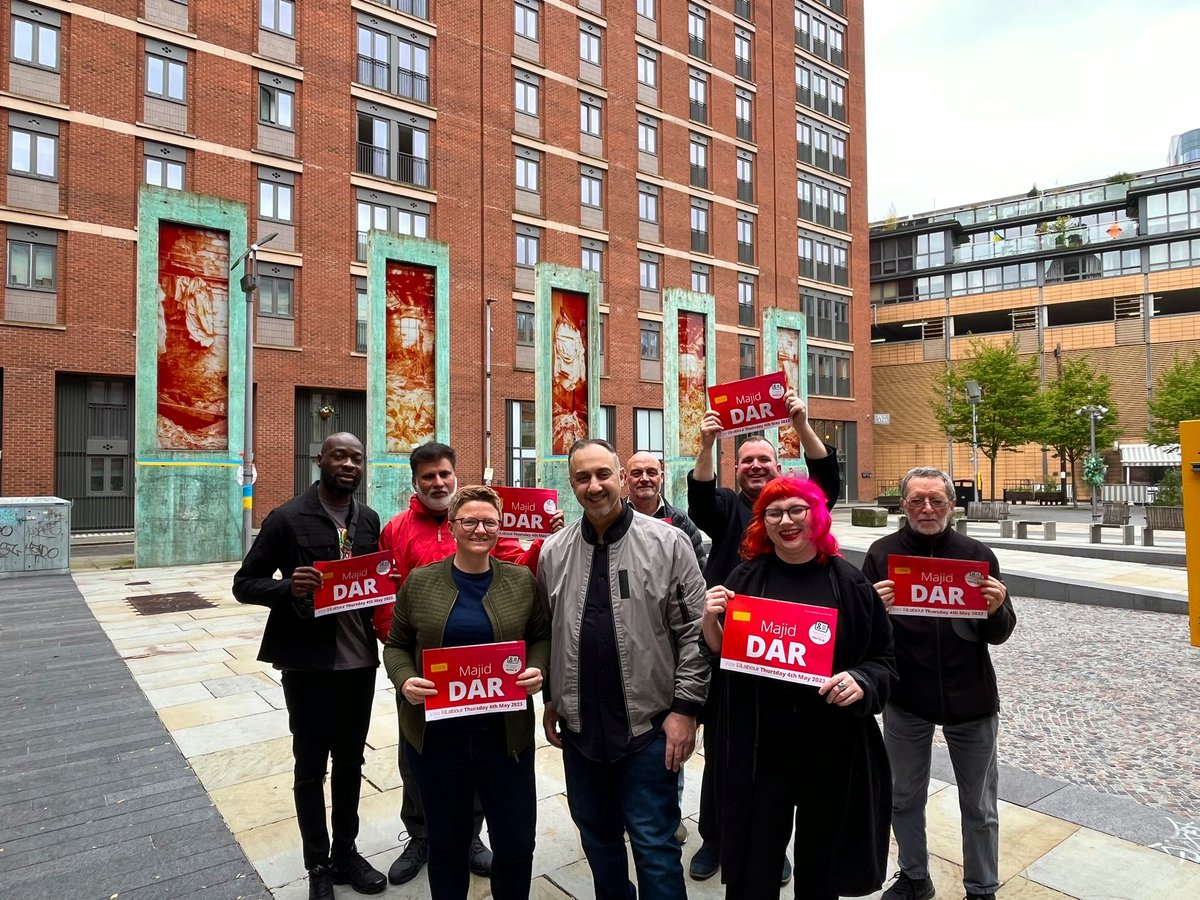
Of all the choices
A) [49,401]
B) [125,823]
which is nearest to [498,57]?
[49,401]

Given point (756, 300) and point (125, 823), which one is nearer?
point (125, 823)

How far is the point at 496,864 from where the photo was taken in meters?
3.04

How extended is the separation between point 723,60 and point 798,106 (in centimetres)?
632

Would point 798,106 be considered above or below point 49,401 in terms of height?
above

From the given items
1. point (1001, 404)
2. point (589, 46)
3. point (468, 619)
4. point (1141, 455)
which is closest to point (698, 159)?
point (589, 46)

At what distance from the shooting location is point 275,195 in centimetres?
2788

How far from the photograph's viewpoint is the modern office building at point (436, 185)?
24.0 metres

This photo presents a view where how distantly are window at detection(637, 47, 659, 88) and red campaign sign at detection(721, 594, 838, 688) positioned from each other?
40.8 metres

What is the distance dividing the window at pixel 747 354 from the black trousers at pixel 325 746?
39.6 metres

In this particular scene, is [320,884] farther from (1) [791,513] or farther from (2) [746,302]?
(2) [746,302]

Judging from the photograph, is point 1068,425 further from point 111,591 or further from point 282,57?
point 111,591

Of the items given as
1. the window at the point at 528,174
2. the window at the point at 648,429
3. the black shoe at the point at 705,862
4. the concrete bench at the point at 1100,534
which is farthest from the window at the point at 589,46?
the black shoe at the point at 705,862

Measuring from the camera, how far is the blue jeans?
9.69 ft

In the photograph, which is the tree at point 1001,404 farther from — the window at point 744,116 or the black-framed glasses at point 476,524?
the black-framed glasses at point 476,524
